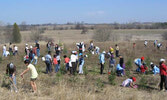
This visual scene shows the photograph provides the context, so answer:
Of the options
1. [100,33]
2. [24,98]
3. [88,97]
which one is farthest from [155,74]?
[100,33]

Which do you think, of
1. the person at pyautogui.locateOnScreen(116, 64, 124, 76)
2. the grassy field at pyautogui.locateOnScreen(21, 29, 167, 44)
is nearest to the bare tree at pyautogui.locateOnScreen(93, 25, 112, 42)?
the grassy field at pyautogui.locateOnScreen(21, 29, 167, 44)

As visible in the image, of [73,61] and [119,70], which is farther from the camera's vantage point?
[119,70]

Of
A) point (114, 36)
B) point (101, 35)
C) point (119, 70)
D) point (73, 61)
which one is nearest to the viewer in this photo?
point (73, 61)

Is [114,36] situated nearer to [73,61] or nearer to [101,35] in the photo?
[101,35]

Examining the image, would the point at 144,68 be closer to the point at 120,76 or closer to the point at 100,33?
the point at 120,76

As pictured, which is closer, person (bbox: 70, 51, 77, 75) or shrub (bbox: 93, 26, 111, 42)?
person (bbox: 70, 51, 77, 75)

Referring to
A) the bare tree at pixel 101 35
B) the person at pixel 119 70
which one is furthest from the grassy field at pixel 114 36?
the person at pixel 119 70

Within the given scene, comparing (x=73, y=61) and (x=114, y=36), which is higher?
(x=73, y=61)

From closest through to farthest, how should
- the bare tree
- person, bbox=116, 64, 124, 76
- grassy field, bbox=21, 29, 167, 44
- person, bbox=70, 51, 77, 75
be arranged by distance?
person, bbox=70, 51, 77, 75, person, bbox=116, 64, 124, 76, the bare tree, grassy field, bbox=21, 29, 167, 44

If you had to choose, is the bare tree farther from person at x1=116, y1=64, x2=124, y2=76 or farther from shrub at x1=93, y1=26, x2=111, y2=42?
person at x1=116, y1=64, x2=124, y2=76

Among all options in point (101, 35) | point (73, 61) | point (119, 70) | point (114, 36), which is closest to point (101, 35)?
point (101, 35)

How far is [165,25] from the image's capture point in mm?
96812

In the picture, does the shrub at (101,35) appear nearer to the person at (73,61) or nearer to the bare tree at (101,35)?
the bare tree at (101,35)

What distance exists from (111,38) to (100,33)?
12.1ft
